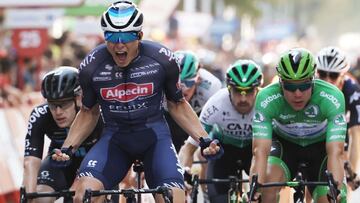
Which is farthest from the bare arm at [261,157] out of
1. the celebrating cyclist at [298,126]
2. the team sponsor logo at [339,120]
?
the team sponsor logo at [339,120]

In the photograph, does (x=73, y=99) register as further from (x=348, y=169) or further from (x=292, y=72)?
(x=348, y=169)

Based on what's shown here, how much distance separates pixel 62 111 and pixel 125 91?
3.12 feet

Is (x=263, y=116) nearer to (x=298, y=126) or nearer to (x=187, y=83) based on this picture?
(x=298, y=126)

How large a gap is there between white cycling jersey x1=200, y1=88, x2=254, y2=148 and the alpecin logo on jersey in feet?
6.67

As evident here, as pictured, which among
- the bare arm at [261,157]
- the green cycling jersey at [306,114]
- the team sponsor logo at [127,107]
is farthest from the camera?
the green cycling jersey at [306,114]

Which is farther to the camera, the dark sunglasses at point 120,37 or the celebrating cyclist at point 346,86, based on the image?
the celebrating cyclist at point 346,86

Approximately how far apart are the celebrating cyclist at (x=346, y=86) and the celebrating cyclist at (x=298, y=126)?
170 centimetres

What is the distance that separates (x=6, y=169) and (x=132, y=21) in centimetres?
565

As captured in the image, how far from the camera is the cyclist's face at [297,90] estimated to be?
8383 mm

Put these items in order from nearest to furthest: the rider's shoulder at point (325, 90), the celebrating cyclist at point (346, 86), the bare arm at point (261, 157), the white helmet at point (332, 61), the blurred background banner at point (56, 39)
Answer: the bare arm at point (261, 157), the rider's shoulder at point (325, 90), the celebrating cyclist at point (346, 86), the white helmet at point (332, 61), the blurred background banner at point (56, 39)

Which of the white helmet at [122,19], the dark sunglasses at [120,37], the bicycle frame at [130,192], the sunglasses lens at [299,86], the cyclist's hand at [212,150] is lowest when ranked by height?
the bicycle frame at [130,192]

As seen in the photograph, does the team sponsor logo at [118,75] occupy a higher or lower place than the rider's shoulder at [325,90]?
higher

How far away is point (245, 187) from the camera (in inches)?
461

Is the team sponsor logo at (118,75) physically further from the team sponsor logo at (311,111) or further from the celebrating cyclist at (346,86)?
the celebrating cyclist at (346,86)
